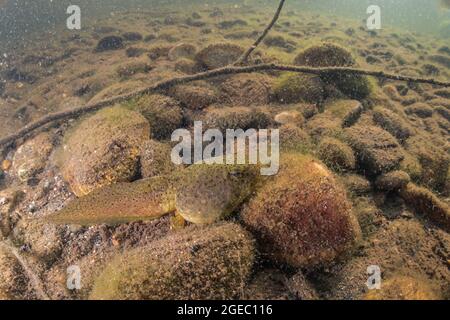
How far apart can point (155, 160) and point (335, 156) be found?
2.15 meters

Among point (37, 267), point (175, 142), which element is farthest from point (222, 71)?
point (37, 267)

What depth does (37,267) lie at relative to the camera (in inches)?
139

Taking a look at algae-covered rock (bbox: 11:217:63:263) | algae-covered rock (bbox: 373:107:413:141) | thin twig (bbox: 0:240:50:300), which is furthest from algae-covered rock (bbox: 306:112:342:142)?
thin twig (bbox: 0:240:50:300)

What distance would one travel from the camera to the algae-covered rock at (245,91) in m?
5.48

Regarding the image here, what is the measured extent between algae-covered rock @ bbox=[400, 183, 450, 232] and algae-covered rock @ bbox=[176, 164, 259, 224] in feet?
6.54

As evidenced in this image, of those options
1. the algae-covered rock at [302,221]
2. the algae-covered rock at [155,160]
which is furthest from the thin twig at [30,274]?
the algae-covered rock at [302,221]

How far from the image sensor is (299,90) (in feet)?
17.9

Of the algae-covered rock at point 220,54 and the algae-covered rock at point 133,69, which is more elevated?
the algae-covered rock at point 220,54

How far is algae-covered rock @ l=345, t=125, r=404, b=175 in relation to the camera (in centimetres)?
412

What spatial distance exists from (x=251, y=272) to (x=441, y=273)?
1.84 metres

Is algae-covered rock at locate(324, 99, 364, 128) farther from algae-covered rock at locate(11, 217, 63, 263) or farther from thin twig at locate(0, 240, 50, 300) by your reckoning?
thin twig at locate(0, 240, 50, 300)

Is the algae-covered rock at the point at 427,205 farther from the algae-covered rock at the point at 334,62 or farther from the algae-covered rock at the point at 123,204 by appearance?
the algae-covered rock at the point at 123,204

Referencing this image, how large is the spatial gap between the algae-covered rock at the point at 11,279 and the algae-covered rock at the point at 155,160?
1584 mm

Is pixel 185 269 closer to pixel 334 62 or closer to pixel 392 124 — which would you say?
pixel 392 124
